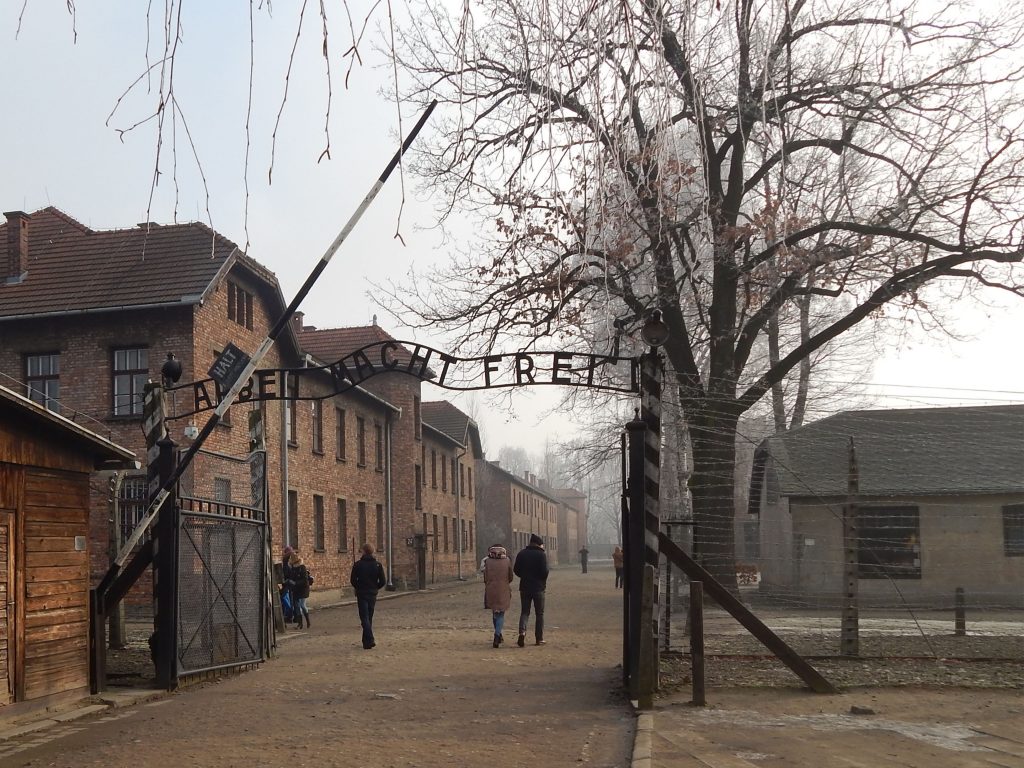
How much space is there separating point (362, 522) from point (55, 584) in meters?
28.3

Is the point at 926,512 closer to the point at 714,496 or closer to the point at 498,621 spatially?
the point at 498,621

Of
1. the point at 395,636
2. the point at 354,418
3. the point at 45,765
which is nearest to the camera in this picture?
the point at 45,765

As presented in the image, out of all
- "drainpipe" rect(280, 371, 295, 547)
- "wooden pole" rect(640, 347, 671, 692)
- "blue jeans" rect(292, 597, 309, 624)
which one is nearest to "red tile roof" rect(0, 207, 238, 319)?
"drainpipe" rect(280, 371, 295, 547)

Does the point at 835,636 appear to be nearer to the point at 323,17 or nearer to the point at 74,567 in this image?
the point at 74,567

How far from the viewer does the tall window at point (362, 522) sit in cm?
3834

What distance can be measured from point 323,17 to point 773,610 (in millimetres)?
16657

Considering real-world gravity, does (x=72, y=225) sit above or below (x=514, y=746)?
above

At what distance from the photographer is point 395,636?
19953 mm

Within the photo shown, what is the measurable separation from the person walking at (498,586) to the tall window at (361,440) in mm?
20978

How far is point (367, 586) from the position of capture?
1708cm

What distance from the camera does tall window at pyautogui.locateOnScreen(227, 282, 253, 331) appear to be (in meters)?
27.0

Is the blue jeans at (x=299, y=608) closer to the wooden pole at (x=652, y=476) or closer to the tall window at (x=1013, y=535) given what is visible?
the wooden pole at (x=652, y=476)

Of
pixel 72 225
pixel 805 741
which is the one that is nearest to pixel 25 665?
pixel 805 741

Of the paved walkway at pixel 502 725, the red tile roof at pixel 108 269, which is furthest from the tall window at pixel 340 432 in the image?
the paved walkway at pixel 502 725
